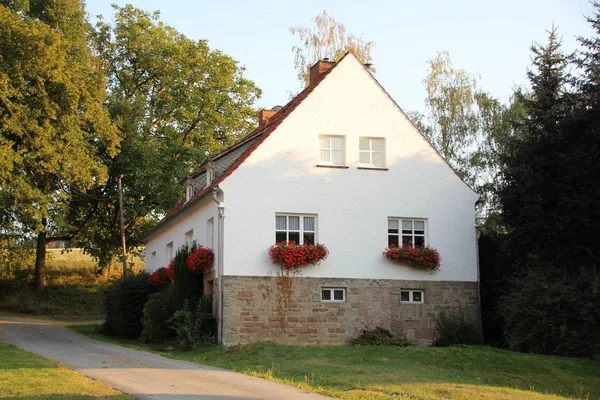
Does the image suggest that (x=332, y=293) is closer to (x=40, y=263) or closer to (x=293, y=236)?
(x=293, y=236)

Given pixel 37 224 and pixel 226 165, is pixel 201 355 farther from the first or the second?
pixel 37 224

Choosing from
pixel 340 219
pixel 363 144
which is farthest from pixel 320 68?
pixel 340 219

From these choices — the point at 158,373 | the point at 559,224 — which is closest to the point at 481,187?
the point at 559,224

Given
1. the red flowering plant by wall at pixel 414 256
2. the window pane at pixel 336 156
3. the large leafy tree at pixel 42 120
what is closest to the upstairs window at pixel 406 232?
the red flowering plant by wall at pixel 414 256

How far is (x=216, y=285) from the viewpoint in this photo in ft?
77.0

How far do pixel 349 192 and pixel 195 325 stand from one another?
245 inches

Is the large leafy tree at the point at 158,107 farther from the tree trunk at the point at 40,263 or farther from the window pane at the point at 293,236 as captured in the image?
the window pane at the point at 293,236

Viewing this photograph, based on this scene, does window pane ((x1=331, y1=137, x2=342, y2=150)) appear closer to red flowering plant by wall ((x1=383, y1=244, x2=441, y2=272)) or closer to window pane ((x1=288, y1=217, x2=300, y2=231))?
window pane ((x1=288, y1=217, x2=300, y2=231))

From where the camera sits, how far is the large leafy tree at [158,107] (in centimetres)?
4081

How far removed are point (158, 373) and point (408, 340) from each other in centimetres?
1027

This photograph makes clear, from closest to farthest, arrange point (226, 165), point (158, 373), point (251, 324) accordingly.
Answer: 1. point (158, 373)
2. point (251, 324)
3. point (226, 165)

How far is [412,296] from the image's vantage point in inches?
958

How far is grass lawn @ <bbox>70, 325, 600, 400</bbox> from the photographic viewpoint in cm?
1379

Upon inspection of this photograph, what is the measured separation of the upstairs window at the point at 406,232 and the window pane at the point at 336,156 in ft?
8.13
